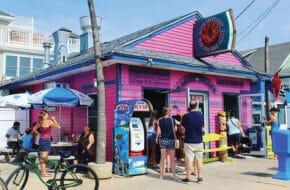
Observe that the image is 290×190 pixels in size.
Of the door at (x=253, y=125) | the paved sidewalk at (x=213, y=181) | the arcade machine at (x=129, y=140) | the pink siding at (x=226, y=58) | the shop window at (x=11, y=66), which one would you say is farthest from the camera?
the shop window at (x=11, y=66)

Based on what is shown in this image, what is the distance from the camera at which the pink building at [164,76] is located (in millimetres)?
9719

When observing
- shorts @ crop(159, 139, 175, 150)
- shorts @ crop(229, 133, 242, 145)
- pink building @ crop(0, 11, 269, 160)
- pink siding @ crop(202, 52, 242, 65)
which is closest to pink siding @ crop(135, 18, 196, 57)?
A: pink building @ crop(0, 11, 269, 160)

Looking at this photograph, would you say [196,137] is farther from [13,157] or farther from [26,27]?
[26,27]

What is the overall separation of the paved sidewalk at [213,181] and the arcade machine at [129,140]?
262mm

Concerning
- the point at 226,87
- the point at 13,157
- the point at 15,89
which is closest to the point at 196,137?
the point at 226,87

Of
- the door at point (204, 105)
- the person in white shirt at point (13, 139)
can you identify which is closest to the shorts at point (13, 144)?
the person in white shirt at point (13, 139)

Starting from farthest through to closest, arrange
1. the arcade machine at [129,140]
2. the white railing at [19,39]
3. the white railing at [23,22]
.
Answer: the white railing at [23,22], the white railing at [19,39], the arcade machine at [129,140]

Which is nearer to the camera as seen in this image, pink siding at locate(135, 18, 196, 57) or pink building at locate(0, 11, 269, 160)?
pink building at locate(0, 11, 269, 160)

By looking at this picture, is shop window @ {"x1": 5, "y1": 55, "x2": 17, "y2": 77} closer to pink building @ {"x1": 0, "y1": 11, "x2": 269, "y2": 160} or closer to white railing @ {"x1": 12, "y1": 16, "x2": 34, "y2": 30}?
white railing @ {"x1": 12, "y1": 16, "x2": 34, "y2": 30}

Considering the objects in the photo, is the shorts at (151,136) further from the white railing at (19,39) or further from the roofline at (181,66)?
the white railing at (19,39)

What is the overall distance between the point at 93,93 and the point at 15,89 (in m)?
7.79

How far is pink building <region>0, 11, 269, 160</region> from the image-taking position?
31.9 feet

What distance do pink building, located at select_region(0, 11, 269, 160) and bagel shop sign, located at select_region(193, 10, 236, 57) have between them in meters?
0.19

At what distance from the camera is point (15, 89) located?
1684 centimetres
